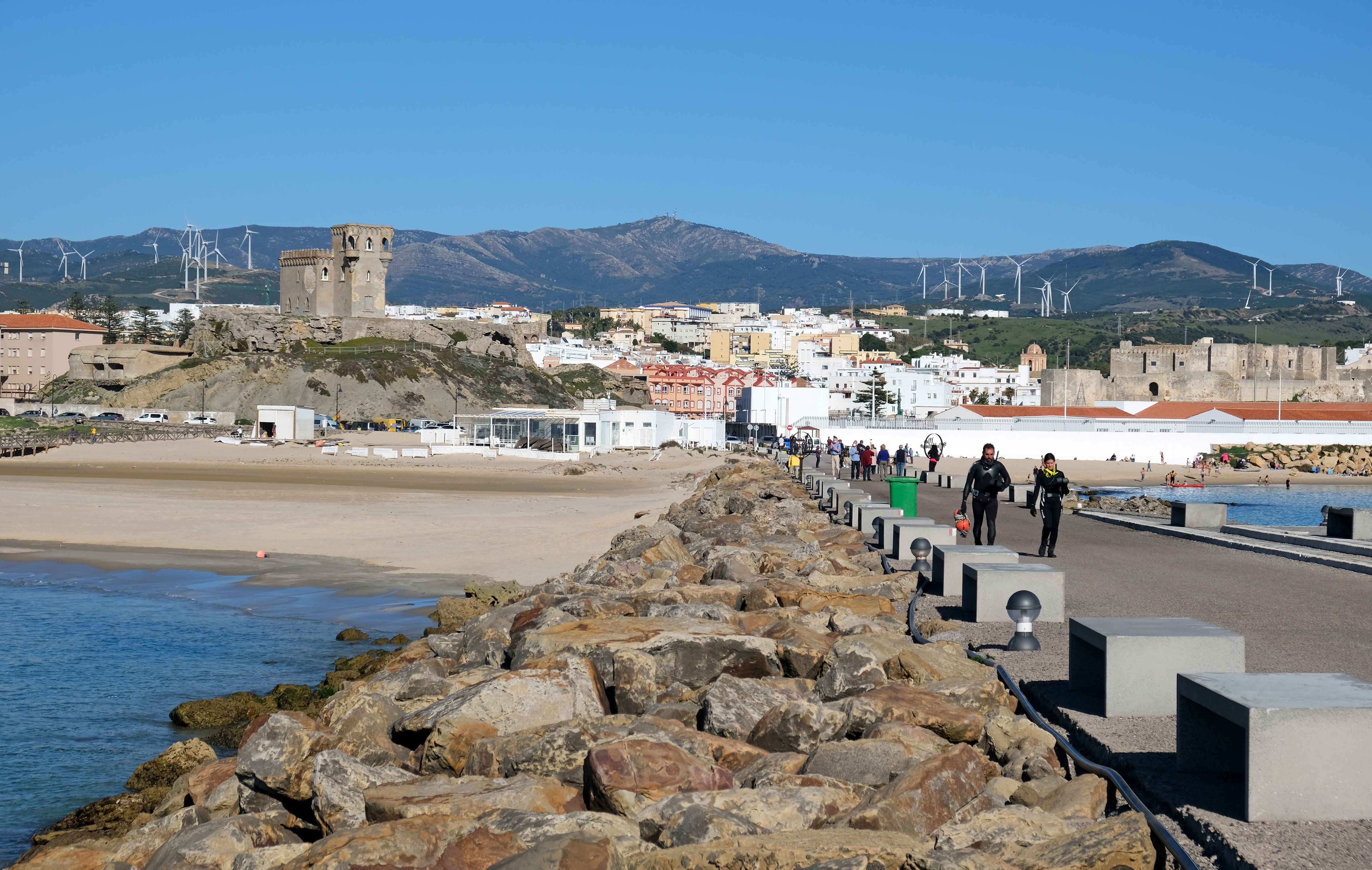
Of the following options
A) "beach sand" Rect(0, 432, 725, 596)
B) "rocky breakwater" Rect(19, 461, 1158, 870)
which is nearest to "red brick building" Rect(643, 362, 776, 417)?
"beach sand" Rect(0, 432, 725, 596)

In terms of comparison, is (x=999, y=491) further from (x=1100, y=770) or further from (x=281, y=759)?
(x=281, y=759)

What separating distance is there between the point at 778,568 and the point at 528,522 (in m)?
17.0

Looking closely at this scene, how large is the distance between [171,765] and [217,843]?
3.46m

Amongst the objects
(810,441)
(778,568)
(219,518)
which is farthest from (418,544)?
(810,441)

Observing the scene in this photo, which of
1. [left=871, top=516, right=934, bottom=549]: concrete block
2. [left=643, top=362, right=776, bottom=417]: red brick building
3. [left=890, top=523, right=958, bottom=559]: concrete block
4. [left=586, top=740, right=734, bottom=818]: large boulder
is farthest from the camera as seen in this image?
[left=643, top=362, right=776, bottom=417]: red brick building

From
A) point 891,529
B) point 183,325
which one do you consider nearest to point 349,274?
point 183,325

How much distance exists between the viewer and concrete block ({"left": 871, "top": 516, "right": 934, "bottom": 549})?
14.7m

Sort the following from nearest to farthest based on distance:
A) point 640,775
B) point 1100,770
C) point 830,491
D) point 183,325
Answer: point 1100,770
point 640,775
point 830,491
point 183,325

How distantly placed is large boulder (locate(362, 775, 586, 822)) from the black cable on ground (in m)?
2.50

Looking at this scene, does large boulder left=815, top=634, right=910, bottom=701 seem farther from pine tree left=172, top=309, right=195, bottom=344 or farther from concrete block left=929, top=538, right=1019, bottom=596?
pine tree left=172, top=309, right=195, bottom=344

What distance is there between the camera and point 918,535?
14.4 m

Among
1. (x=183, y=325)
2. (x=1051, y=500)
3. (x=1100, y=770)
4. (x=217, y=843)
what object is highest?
(x=183, y=325)

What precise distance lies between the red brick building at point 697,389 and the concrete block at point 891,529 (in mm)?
105122

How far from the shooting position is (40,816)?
9.44 meters
